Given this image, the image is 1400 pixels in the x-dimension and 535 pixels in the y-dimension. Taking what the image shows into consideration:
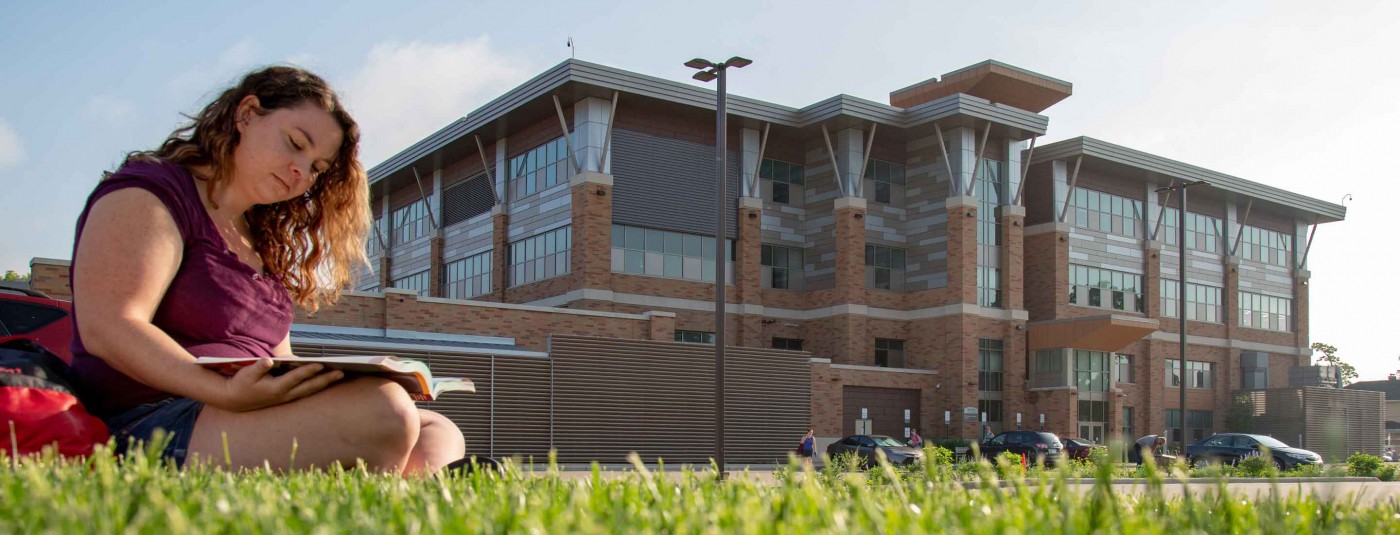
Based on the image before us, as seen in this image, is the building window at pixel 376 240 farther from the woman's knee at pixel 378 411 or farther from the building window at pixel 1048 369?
the woman's knee at pixel 378 411

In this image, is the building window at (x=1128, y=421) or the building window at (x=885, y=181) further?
the building window at (x=1128, y=421)

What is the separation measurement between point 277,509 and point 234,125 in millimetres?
2314

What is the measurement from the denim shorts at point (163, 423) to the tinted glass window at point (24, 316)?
10.7m

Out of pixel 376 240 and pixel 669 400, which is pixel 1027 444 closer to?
pixel 669 400

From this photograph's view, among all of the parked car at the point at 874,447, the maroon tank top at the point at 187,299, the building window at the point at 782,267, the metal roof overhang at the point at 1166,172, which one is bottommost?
the parked car at the point at 874,447

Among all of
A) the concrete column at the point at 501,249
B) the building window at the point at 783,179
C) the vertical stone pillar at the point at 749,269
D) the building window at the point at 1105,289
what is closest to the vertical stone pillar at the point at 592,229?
the concrete column at the point at 501,249

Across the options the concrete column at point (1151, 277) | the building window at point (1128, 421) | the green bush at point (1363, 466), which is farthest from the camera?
the concrete column at point (1151, 277)

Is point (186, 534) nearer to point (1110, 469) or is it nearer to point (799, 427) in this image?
point (1110, 469)

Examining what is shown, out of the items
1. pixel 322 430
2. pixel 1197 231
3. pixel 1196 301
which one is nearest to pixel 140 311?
pixel 322 430

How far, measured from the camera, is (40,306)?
13133 mm

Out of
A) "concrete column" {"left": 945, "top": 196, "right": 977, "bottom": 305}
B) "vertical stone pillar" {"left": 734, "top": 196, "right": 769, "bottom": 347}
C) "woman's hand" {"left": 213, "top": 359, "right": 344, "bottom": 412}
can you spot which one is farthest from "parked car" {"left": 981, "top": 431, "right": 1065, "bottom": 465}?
"woman's hand" {"left": 213, "top": 359, "right": 344, "bottom": 412}

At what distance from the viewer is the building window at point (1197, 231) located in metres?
60.1

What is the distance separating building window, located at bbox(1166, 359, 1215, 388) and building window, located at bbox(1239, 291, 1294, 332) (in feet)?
13.1

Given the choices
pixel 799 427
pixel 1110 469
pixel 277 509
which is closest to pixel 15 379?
pixel 277 509
